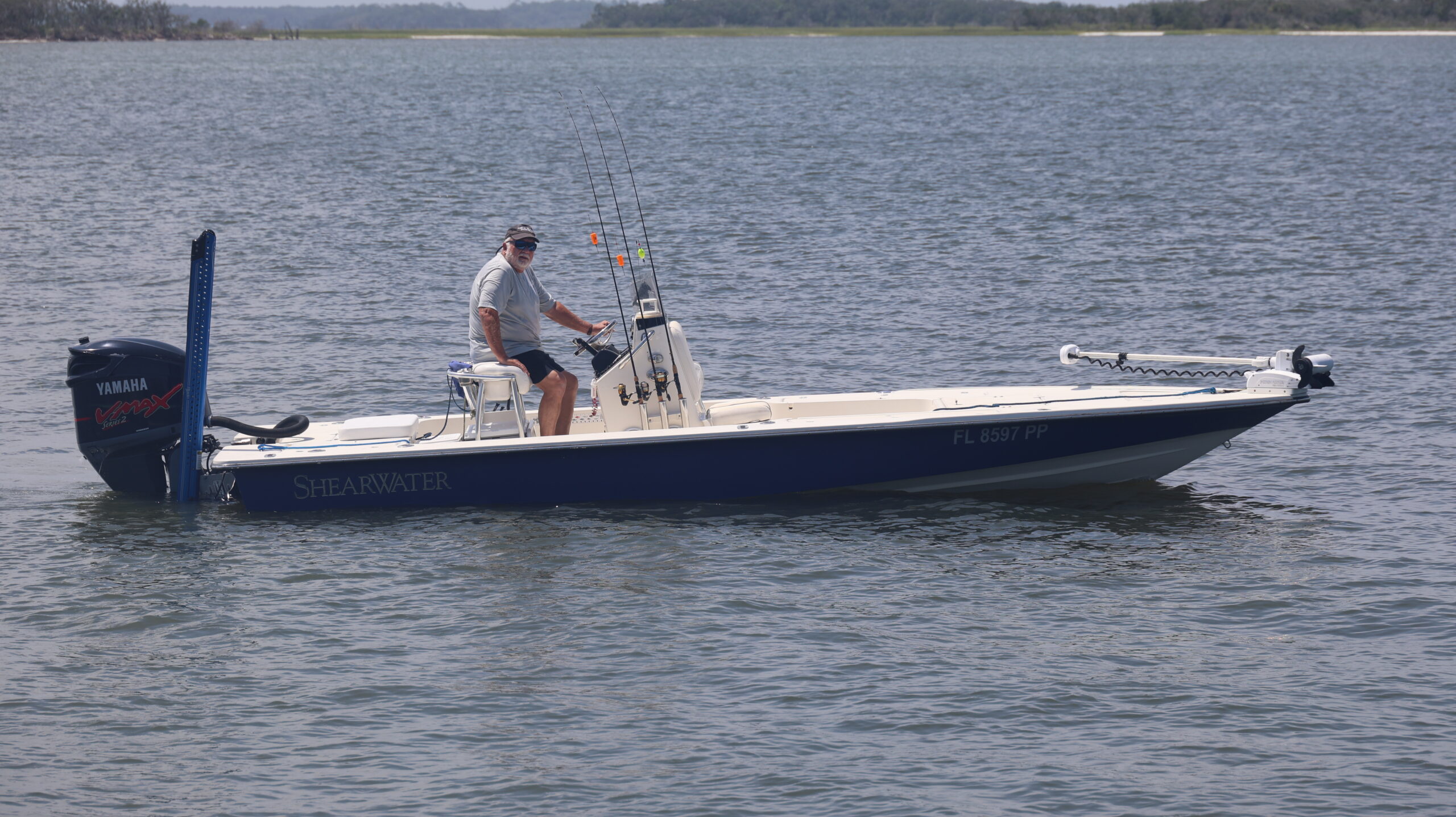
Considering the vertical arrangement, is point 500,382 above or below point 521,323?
below

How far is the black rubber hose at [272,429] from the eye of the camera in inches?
394

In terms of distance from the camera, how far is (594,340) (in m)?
10.2

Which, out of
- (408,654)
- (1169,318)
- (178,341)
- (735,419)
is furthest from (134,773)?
(1169,318)

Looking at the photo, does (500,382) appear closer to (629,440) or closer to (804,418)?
(629,440)

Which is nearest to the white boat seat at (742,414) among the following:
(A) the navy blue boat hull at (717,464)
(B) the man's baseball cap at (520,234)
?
(A) the navy blue boat hull at (717,464)

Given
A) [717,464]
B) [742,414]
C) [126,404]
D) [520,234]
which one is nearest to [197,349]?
[126,404]

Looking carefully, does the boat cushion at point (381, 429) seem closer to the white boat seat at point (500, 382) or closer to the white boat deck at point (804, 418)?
the white boat deck at point (804, 418)

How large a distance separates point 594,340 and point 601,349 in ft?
0.26

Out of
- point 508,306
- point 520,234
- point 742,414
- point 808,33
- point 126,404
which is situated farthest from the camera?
point 808,33

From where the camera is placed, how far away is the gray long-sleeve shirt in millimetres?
9633

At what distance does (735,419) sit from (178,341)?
25.6 ft

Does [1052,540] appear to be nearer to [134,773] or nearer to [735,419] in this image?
[735,419]

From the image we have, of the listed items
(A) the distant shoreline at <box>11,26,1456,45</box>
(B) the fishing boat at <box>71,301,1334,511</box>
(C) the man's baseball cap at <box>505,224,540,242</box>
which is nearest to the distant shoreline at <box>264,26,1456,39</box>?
(A) the distant shoreline at <box>11,26,1456,45</box>

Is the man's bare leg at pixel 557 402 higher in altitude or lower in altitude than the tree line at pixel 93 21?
lower
